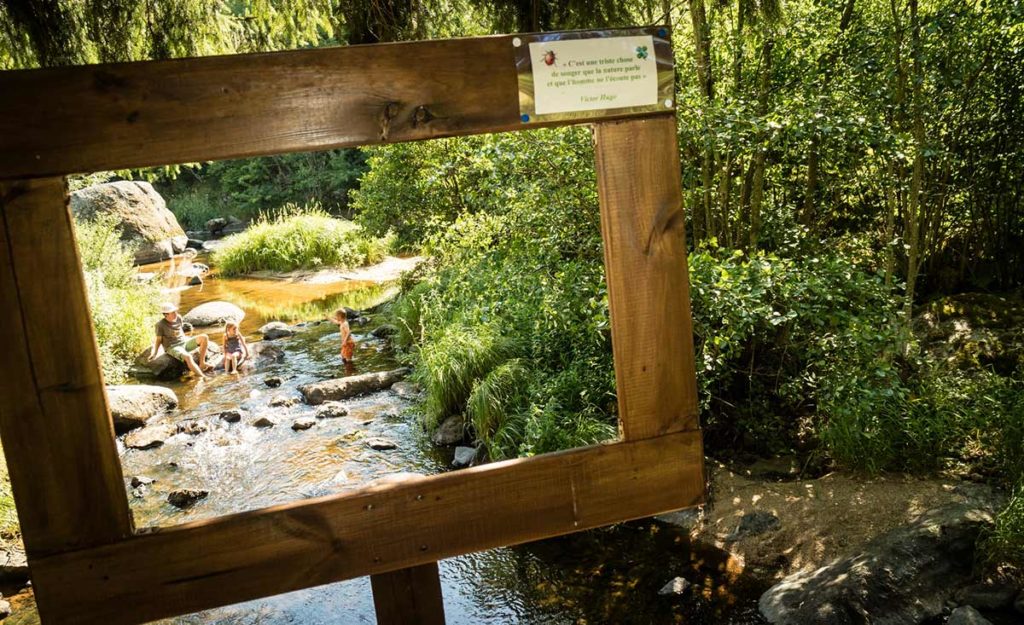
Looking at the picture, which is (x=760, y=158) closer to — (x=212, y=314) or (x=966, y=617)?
(x=966, y=617)

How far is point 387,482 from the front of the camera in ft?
7.03

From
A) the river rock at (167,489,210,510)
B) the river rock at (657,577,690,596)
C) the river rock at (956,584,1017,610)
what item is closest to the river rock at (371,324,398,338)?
the river rock at (167,489,210,510)

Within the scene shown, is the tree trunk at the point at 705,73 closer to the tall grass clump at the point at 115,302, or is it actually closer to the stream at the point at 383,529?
the stream at the point at 383,529

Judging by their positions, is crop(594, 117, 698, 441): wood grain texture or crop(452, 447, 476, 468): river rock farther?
crop(452, 447, 476, 468): river rock

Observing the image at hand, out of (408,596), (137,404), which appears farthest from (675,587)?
(137,404)

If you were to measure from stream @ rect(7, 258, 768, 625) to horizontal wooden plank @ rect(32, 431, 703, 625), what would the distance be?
2.23 meters

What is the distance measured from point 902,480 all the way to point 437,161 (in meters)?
7.16

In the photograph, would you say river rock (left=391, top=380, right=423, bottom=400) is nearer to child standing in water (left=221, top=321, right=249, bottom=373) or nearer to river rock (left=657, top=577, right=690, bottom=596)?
child standing in water (left=221, top=321, right=249, bottom=373)

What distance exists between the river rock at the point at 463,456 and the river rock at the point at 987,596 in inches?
141

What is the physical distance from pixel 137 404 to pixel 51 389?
274 inches

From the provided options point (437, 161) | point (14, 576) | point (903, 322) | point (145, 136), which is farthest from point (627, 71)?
point (437, 161)

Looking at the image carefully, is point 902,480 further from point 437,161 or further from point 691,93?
point 437,161

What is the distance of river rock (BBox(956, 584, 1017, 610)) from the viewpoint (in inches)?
158

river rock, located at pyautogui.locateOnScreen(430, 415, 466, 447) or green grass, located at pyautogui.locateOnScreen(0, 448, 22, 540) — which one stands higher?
green grass, located at pyautogui.locateOnScreen(0, 448, 22, 540)
